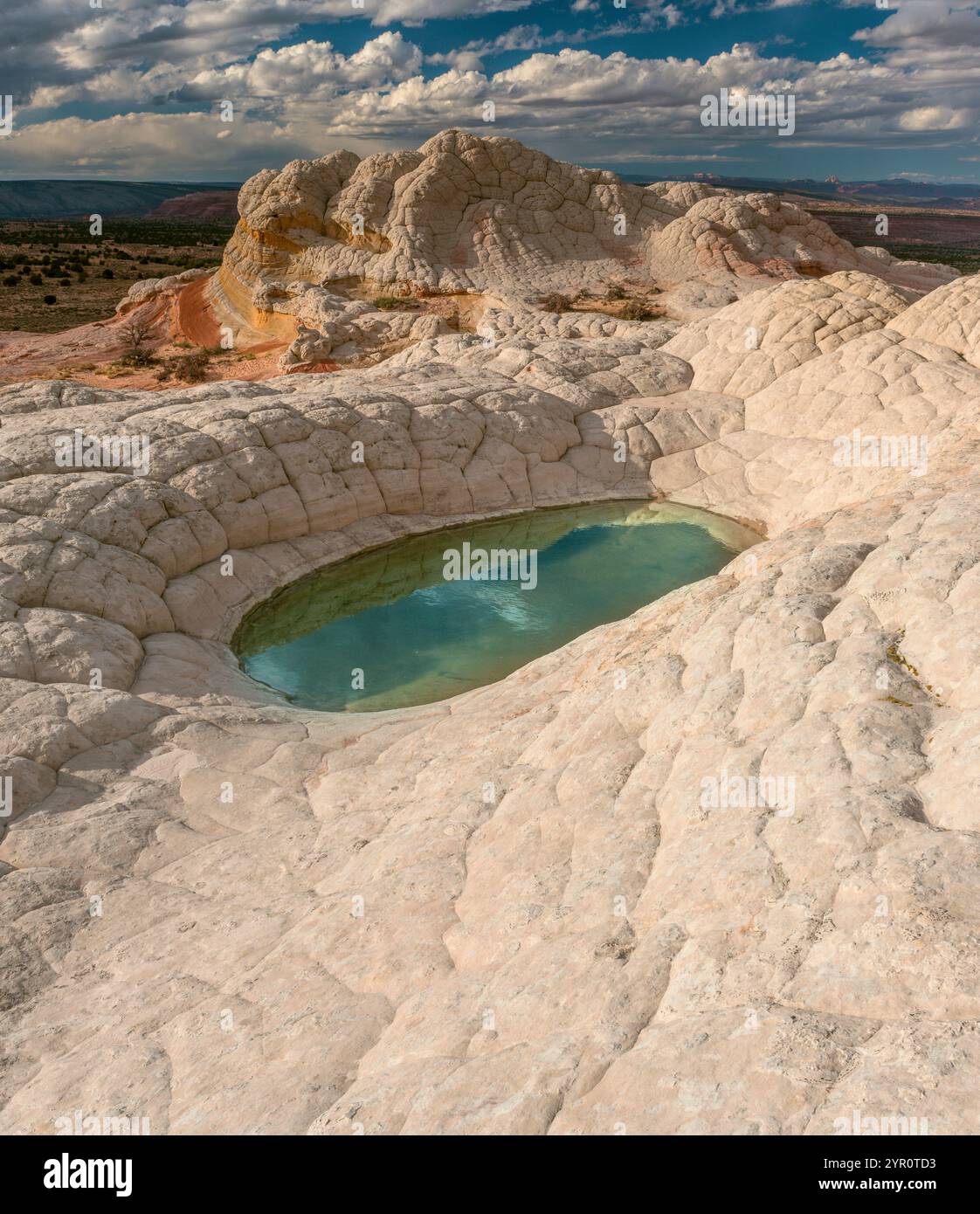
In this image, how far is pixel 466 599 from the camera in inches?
717

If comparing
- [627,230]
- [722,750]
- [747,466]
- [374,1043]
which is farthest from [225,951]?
[627,230]

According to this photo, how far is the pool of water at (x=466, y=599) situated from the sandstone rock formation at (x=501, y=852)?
50.1 inches

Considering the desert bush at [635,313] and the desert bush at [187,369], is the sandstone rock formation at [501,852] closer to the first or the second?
the desert bush at [187,369]

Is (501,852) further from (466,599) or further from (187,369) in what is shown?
(187,369)

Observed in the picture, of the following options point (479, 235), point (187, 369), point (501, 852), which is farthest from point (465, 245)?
point (501, 852)

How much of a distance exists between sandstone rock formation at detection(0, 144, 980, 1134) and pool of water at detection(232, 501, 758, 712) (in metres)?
1.27

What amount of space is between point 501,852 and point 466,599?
10.9 metres

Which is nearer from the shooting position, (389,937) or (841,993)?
(841,993)

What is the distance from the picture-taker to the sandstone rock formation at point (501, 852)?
15.6ft

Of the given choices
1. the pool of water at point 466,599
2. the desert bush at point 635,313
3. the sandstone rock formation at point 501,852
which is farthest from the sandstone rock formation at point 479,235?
the sandstone rock formation at point 501,852

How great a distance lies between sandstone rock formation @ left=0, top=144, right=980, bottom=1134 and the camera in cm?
476

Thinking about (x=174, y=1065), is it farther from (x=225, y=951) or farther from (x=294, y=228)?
(x=294, y=228)

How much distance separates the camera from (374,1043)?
5.93 meters

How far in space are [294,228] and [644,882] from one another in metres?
39.8
